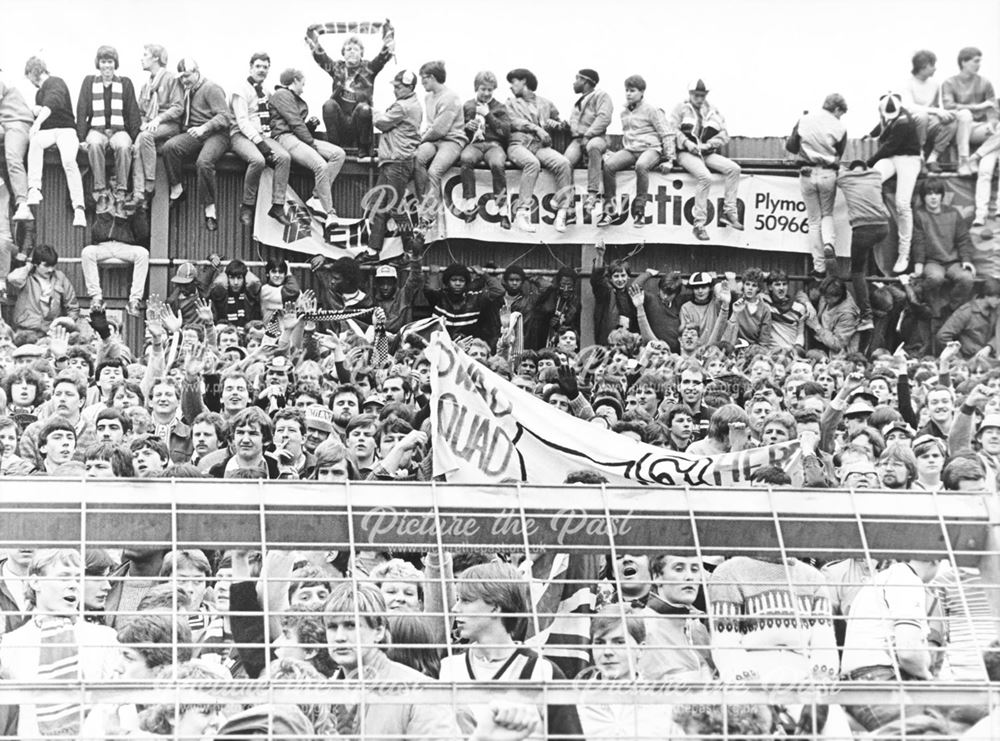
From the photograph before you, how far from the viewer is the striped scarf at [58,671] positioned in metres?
3.70

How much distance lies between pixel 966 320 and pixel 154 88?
9382 mm

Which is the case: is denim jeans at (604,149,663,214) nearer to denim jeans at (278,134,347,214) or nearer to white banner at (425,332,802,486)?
denim jeans at (278,134,347,214)

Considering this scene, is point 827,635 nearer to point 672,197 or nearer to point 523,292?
point 523,292

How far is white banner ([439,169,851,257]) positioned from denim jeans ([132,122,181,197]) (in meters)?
3.20

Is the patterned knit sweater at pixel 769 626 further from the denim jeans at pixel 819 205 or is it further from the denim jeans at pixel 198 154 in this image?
the denim jeans at pixel 819 205

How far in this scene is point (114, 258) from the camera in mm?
22703

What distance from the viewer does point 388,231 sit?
22531 millimetres

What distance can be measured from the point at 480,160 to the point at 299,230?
230 centimetres

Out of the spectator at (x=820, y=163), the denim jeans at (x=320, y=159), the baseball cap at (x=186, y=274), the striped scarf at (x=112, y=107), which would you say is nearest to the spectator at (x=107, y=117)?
the striped scarf at (x=112, y=107)

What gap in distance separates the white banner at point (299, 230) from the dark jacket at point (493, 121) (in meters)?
1.68

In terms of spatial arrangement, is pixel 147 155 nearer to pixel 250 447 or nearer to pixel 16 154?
pixel 16 154

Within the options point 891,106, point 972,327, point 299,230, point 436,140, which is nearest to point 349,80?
point 436,140

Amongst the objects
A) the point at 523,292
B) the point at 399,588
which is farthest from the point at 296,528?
the point at 523,292

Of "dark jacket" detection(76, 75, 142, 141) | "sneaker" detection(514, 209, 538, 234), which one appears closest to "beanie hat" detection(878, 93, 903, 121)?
"sneaker" detection(514, 209, 538, 234)
